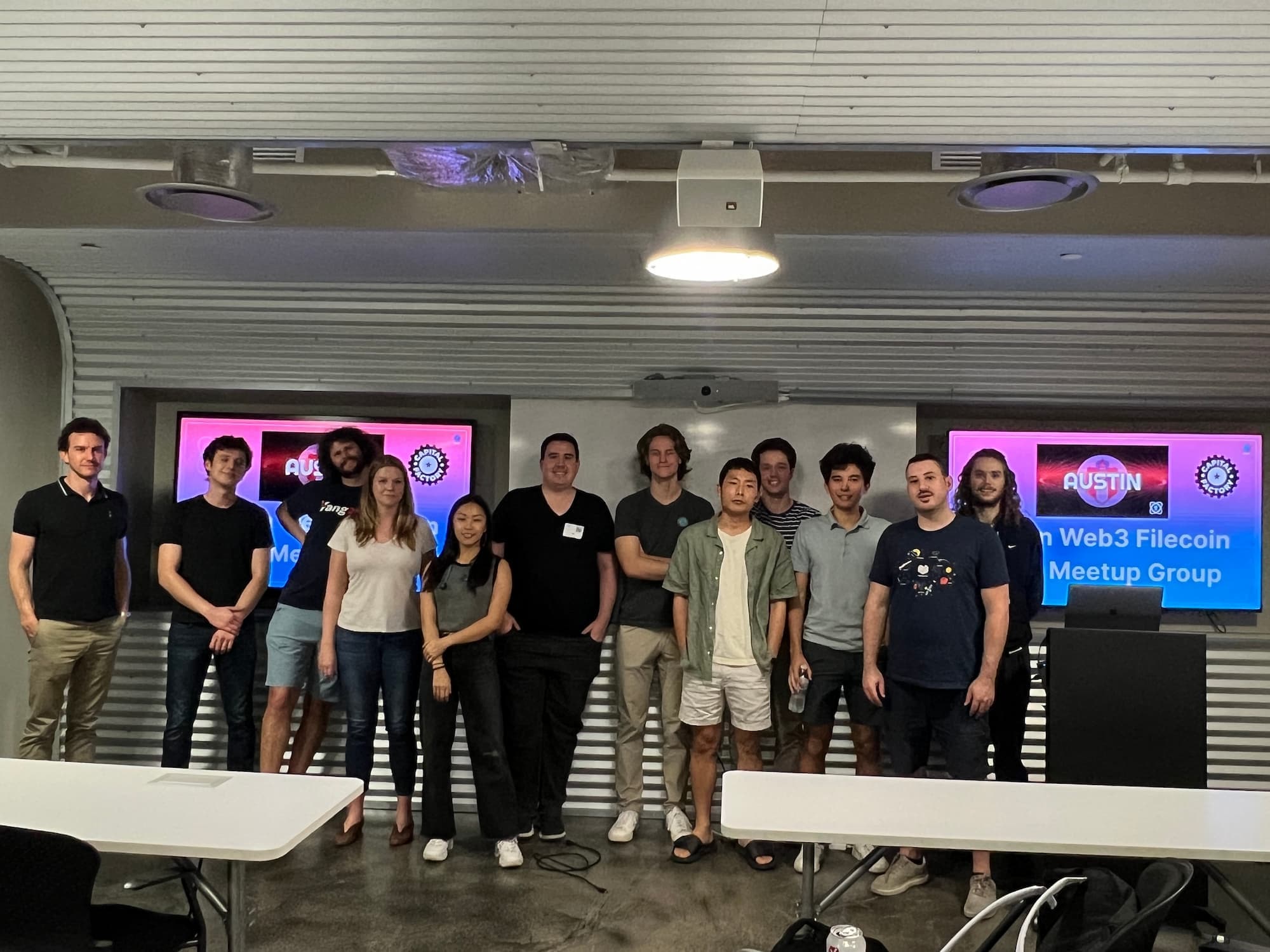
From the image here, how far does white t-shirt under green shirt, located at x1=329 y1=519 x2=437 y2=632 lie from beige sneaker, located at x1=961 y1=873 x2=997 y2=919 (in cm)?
269

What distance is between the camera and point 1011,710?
4.67m

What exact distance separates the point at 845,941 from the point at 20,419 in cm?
488

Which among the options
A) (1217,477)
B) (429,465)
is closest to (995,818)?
(1217,477)

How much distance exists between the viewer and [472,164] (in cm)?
380

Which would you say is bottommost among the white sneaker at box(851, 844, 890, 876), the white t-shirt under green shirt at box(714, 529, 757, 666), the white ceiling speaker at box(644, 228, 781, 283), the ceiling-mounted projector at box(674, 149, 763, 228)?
the white sneaker at box(851, 844, 890, 876)

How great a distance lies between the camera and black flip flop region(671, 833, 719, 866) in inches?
183

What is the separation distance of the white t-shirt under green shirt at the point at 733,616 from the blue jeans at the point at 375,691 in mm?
1441

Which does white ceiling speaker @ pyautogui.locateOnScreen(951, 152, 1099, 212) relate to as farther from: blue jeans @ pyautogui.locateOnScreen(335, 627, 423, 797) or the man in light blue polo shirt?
blue jeans @ pyautogui.locateOnScreen(335, 627, 423, 797)

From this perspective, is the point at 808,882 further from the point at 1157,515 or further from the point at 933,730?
the point at 1157,515

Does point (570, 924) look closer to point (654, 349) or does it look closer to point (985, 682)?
point (985, 682)

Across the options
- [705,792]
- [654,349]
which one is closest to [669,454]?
[654,349]

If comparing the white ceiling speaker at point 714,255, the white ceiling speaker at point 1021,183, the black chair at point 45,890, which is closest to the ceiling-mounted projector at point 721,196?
the white ceiling speaker at point 714,255

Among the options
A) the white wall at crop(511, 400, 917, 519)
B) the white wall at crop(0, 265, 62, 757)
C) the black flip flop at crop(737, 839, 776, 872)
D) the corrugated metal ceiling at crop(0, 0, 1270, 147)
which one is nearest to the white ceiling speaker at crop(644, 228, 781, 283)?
the corrugated metal ceiling at crop(0, 0, 1270, 147)

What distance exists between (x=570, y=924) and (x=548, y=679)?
1288mm
